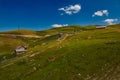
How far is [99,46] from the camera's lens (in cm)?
8944

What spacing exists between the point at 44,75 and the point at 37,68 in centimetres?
898

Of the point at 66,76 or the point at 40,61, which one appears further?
the point at 40,61

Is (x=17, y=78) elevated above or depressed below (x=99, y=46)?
below

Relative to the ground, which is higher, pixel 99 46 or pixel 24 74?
pixel 99 46

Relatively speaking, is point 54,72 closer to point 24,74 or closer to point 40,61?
point 24,74

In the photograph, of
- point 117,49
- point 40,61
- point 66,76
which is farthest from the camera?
point 40,61

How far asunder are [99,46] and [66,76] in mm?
24231

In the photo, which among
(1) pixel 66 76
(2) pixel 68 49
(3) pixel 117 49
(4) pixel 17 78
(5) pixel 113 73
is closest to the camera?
(5) pixel 113 73

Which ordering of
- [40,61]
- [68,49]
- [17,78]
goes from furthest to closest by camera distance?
[68,49] < [40,61] < [17,78]

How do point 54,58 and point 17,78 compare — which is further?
point 54,58

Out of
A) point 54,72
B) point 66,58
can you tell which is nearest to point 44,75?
point 54,72

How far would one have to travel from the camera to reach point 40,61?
87500mm

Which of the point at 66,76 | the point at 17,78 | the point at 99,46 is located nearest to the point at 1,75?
the point at 17,78

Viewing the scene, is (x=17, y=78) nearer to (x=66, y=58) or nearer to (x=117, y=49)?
(x=66, y=58)
